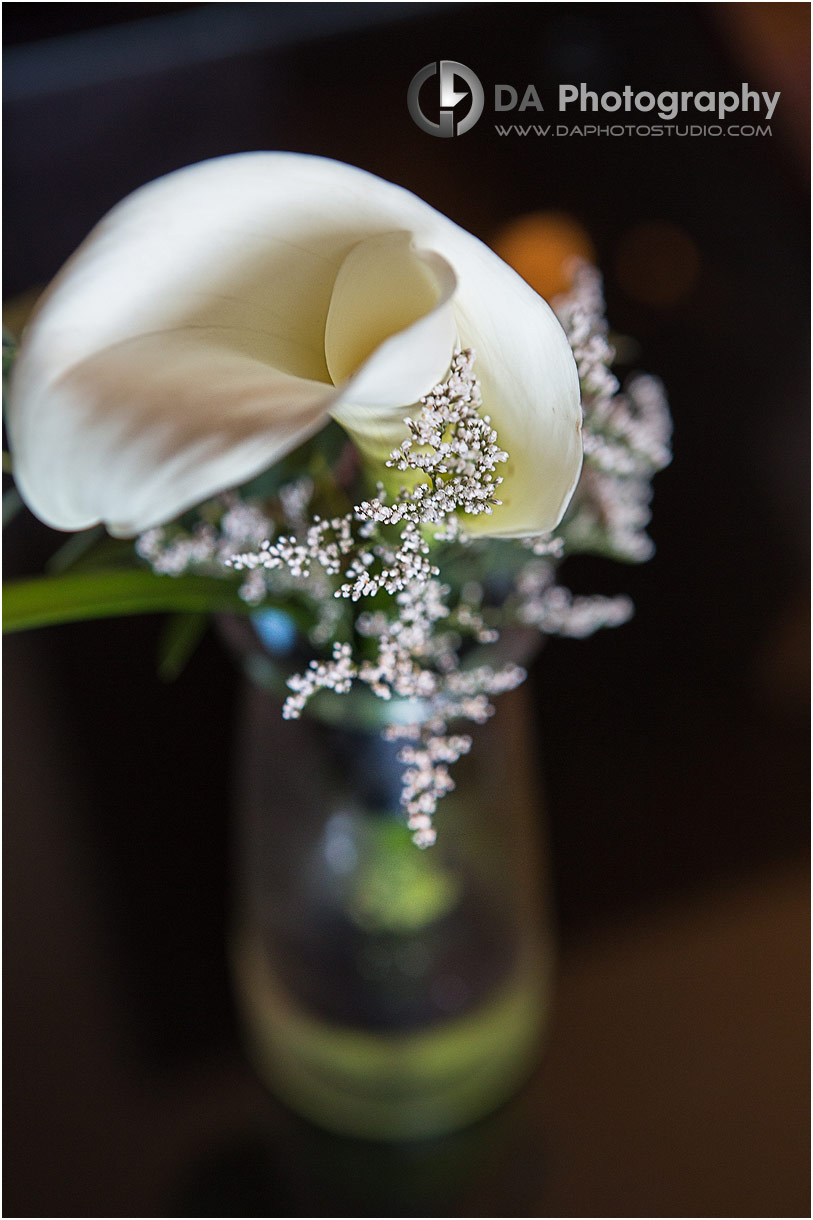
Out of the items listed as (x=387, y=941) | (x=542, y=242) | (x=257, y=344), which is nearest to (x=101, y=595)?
(x=257, y=344)

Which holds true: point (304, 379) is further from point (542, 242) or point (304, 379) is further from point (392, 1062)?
point (542, 242)

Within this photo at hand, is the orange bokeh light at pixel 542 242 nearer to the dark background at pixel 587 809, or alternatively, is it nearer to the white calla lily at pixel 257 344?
the dark background at pixel 587 809

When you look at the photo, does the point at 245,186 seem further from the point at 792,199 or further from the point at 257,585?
the point at 792,199

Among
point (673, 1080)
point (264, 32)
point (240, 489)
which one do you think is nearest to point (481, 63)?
point (264, 32)

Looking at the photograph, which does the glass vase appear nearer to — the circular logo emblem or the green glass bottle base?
the green glass bottle base

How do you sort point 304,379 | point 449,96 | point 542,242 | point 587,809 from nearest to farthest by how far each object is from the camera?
point 304,379 < point 449,96 < point 587,809 < point 542,242

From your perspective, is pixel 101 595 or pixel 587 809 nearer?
pixel 101 595

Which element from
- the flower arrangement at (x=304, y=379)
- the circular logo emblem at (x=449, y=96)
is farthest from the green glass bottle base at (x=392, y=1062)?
the circular logo emblem at (x=449, y=96)
